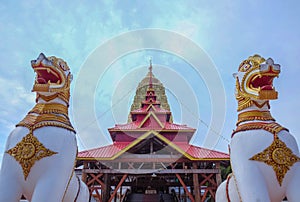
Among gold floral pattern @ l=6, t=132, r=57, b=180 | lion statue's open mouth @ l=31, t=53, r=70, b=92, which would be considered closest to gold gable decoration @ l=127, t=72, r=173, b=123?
lion statue's open mouth @ l=31, t=53, r=70, b=92

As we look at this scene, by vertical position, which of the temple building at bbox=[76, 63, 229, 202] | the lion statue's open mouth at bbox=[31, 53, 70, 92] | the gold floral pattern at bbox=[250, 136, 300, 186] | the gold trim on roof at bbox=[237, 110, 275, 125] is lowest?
the gold floral pattern at bbox=[250, 136, 300, 186]

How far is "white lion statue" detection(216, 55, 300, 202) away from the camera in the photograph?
3273 millimetres

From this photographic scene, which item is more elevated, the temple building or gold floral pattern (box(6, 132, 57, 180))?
the temple building

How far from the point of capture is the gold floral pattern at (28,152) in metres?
3.27

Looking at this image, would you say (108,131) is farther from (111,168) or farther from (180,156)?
(180,156)

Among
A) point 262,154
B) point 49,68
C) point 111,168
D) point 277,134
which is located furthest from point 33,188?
point 111,168

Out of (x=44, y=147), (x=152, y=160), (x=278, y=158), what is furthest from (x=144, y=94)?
(x=278, y=158)

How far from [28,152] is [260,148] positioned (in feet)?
10.0

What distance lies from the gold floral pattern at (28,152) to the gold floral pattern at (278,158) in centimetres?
275

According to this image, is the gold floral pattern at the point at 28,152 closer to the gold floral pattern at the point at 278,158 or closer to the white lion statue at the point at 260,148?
the white lion statue at the point at 260,148

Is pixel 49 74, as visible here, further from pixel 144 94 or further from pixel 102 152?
pixel 144 94

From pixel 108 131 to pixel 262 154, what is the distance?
910 centimetres

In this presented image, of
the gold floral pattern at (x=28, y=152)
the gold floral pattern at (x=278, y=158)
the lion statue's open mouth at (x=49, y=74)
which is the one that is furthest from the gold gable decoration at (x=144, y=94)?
the gold floral pattern at (x=278, y=158)

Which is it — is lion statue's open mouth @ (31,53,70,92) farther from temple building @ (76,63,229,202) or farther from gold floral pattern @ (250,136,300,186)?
temple building @ (76,63,229,202)
